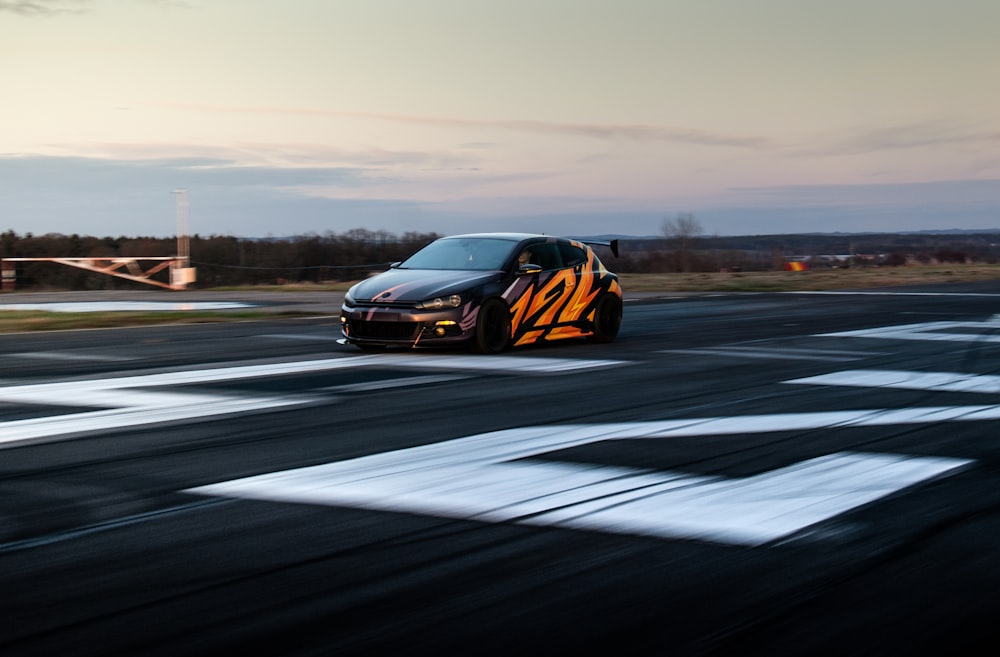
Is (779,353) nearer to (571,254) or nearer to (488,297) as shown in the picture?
(571,254)

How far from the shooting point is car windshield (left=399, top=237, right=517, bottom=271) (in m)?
14.4

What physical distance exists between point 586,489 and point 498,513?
2.21ft

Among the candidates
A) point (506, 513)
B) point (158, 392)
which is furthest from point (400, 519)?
point (158, 392)

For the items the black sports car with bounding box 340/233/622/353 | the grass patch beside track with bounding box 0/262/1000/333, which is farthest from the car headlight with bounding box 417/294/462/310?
the grass patch beside track with bounding box 0/262/1000/333

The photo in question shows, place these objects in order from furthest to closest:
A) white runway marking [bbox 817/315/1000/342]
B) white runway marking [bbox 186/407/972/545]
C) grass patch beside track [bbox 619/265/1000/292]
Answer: grass patch beside track [bbox 619/265/1000/292]
white runway marking [bbox 817/315/1000/342]
white runway marking [bbox 186/407/972/545]

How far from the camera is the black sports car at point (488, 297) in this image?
13406 mm

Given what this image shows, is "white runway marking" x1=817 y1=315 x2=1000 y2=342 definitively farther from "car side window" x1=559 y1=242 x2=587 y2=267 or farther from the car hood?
the car hood

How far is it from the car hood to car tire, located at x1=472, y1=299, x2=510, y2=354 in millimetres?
311

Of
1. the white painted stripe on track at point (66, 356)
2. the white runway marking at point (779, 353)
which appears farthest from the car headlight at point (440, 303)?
the white painted stripe on track at point (66, 356)

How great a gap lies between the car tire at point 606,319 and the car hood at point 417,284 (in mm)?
1852

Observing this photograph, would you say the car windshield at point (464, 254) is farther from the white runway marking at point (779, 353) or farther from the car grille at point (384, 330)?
the white runway marking at point (779, 353)

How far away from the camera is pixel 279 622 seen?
3.81m

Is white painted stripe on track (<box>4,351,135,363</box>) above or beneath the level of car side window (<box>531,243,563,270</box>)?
beneath

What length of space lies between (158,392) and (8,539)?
5117mm
